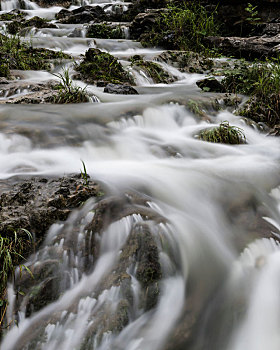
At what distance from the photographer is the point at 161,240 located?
6.90 feet

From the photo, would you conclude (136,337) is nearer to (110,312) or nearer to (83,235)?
(110,312)

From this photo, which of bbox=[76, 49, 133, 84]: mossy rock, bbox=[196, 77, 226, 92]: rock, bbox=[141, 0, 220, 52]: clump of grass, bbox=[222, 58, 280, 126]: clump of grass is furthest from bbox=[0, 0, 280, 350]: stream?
bbox=[141, 0, 220, 52]: clump of grass

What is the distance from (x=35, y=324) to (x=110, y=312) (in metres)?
0.45

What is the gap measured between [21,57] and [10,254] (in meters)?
6.72

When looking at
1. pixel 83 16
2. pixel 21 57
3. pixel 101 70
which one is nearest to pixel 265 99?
pixel 101 70

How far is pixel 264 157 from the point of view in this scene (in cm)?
388

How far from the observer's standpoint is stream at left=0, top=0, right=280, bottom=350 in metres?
1.72

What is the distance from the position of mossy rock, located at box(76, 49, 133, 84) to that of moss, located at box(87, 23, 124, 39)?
544cm

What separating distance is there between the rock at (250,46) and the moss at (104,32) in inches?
173

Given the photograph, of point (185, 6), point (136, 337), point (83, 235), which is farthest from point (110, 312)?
point (185, 6)

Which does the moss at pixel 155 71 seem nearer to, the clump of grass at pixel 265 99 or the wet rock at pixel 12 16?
the clump of grass at pixel 265 99

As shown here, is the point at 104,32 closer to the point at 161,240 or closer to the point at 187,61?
the point at 187,61

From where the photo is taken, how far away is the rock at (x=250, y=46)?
26.8 ft

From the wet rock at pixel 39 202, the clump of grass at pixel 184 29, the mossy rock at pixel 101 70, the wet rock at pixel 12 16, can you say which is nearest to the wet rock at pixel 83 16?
the wet rock at pixel 12 16
